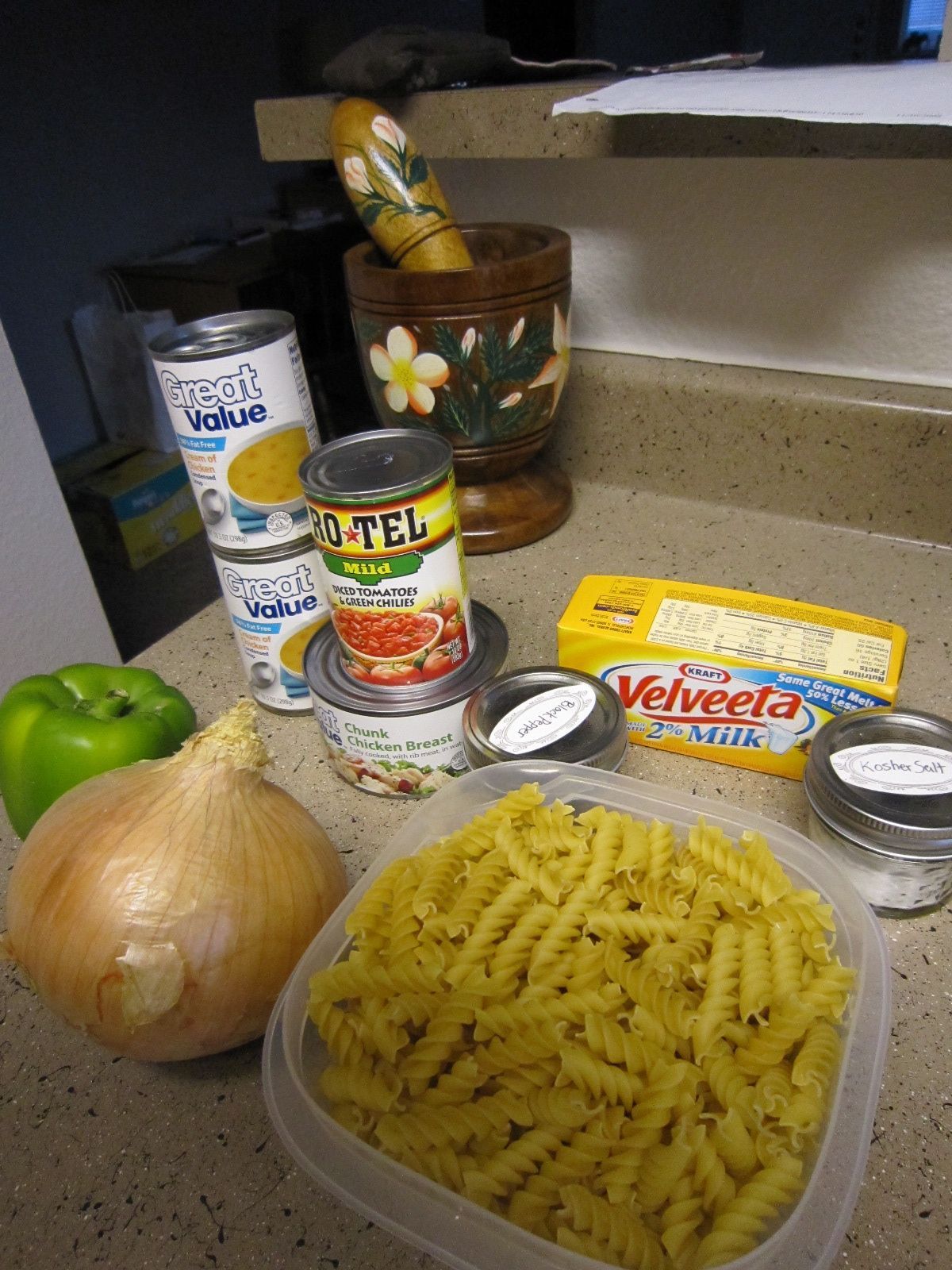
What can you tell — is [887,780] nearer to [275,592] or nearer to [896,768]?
[896,768]

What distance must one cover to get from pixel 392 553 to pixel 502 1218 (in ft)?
1.24

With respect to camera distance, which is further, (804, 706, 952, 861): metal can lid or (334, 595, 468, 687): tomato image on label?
(334, 595, 468, 687): tomato image on label

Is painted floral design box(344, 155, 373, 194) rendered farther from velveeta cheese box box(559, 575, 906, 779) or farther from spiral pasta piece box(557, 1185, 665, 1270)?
spiral pasta piece box(557, 1185, 665, 1270)

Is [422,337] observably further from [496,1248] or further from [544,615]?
[496,1248]

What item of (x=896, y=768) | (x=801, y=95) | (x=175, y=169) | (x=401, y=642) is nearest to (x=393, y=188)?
(x=801, y=95)

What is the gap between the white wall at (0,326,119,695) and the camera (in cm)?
122

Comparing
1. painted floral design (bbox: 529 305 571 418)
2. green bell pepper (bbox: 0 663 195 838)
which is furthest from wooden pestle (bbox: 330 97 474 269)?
green bell pepper (bbox: 0 663 195 838)

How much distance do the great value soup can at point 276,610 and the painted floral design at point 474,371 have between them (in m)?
0.24

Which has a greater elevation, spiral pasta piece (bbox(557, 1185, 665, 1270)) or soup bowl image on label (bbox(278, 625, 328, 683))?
soup bowl image on label (bbox(278, 625, 328, 683))

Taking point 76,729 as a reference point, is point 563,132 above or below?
above

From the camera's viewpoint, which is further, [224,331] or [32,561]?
[32,561]

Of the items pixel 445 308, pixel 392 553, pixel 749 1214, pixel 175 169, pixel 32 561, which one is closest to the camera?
pixel 749 1214

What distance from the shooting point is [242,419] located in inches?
25.4

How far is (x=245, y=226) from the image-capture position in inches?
94.0
